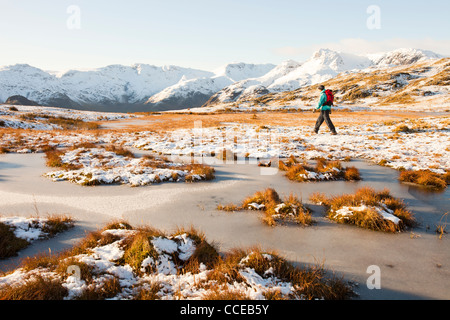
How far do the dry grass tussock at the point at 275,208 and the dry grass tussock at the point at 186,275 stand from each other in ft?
6.62

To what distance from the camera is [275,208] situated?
6.48m

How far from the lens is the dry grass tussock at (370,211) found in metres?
5.50

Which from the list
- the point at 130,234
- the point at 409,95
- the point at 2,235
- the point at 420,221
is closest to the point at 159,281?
the point at 130,234

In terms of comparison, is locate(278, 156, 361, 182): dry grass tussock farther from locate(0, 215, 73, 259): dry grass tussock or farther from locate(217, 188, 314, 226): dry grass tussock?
locate(0, 215, 73, 259): dry grass tussock

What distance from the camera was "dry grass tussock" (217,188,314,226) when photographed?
5.96m

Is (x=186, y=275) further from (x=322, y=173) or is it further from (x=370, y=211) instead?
(x=322, y=173)

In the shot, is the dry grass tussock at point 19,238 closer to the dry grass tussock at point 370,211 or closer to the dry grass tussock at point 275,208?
the dry grass tussock at point 275,208

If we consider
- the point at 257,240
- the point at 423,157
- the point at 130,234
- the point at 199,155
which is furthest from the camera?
the point at 199,155

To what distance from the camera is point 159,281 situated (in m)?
3.47

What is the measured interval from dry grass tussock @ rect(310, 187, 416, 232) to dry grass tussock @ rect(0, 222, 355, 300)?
2479 mm

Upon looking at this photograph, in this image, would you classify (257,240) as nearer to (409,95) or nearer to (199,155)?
(199,155)

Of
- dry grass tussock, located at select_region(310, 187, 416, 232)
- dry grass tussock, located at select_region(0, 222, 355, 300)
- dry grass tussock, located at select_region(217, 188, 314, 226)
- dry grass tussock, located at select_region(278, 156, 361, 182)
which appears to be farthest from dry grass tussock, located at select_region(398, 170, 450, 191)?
dry grass tussock, located at select_region(0, 222, 355, 300)

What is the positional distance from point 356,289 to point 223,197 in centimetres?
502
